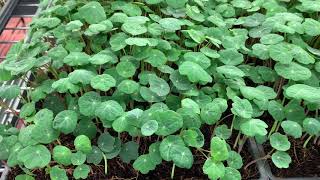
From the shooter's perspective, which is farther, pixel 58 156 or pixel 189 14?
pixel 189 14

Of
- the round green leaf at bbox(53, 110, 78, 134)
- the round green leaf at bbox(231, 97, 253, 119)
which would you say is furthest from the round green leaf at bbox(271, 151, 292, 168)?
the round green leaf at bbox(53, 110, 78, 134)

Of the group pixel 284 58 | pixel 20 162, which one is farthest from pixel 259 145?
pixel 20 162

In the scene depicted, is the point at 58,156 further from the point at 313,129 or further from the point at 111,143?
the point at 313,129

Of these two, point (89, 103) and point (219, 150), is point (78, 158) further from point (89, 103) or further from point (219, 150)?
point (219, 150)

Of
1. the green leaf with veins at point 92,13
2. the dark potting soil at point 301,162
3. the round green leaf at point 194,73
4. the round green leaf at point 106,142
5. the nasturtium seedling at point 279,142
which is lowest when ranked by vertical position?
the dark potting soil at point 301,162

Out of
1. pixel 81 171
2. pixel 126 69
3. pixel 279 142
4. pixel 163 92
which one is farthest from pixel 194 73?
pixel 81 171

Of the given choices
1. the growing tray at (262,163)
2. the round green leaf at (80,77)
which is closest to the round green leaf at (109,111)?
the round green leaf at (80,77)

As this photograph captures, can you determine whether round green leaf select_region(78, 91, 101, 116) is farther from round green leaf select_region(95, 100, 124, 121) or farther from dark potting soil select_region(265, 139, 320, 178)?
dark potting soil select_region(265, 139, 320, 178)

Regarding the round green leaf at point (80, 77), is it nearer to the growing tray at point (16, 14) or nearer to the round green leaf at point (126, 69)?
the round green leaf at point (126, 69)
